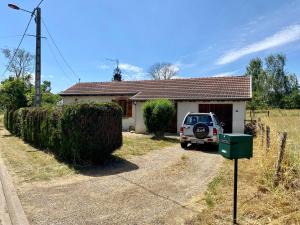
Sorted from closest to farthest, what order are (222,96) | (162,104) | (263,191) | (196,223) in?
(196,223) → (263,191) → (162,104) → (222,96)

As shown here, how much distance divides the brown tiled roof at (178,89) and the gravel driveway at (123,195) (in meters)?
10.8

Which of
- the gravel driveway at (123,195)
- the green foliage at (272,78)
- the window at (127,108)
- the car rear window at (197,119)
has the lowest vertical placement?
the gravel driveway at (123,195)

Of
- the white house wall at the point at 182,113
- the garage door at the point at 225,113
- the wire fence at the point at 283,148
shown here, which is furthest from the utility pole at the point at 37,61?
the wire fence at the point at 283,148

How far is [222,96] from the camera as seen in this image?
1948 cm

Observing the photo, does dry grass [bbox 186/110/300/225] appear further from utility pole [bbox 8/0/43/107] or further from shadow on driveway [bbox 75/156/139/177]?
utility pole [bbox 8/0/43/107]

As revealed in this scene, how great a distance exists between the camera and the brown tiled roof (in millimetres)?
20031

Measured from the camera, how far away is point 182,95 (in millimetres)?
21359

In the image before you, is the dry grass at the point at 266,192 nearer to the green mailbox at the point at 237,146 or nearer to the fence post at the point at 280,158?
the fence post at the point at 280,158

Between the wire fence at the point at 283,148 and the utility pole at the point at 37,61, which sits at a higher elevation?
the utility pole at the point at 37,61

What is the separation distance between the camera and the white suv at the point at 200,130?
12.9 m

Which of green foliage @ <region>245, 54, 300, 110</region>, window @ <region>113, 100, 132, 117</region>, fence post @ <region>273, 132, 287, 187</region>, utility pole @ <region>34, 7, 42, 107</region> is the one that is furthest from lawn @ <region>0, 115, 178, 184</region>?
green foliage @ <region>245, 54, 300, 110</region>

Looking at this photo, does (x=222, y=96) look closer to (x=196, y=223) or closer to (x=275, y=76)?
(x=196, y=223)

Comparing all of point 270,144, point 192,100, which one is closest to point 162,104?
point 192,100

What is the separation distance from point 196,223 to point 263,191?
212 cm
